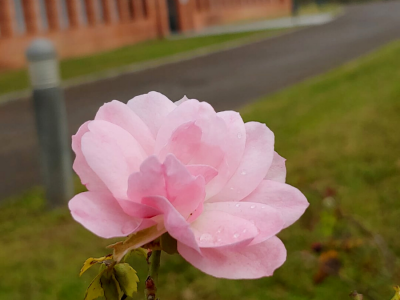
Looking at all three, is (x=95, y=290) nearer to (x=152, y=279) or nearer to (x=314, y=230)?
(x=152, y=279)

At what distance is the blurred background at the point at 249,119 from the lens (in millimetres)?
2871

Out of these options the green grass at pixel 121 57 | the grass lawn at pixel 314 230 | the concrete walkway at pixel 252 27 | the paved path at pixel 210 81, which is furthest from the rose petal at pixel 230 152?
the concrete walkway at pixel 252 27

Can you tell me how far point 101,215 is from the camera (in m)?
0.45

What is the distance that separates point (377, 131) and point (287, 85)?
13.7ft

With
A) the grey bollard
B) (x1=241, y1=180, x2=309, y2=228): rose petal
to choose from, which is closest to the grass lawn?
the grey bollard

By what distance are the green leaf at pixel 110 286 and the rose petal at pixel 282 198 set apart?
0.52 feet

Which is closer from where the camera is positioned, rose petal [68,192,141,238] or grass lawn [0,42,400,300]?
rose petal [68,192,141,238]

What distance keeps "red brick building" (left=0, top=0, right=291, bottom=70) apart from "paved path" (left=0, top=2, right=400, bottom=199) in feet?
17.0

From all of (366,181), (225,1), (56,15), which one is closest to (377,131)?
(366,181)

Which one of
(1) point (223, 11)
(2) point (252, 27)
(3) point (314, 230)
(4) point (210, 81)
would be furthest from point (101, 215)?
(1) point (223, 11)

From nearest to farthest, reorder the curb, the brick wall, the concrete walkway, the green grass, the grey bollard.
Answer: the grey bollard
the curb
the green grass
the concrete walkway
the brick wall

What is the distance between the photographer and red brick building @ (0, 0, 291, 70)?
589 inches

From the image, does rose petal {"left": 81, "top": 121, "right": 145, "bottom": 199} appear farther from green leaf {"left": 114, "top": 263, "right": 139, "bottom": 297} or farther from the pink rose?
green leaf {"left": 114, "top": 263, "right": 139, "bottom": 297}

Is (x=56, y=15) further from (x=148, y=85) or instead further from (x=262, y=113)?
(x=262, y=113)
